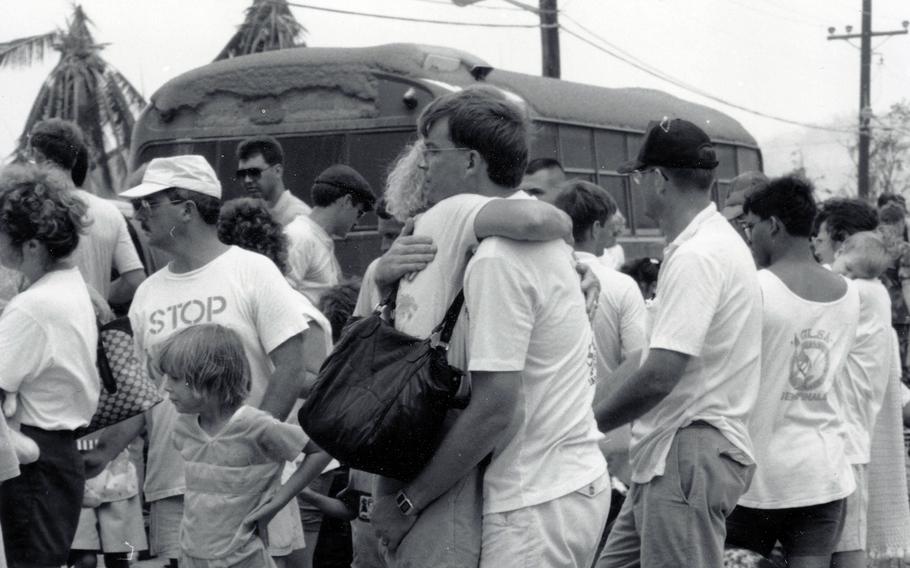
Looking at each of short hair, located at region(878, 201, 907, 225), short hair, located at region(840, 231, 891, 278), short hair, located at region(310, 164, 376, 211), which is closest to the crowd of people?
short hair, located at region(840, 231, 891, 278)

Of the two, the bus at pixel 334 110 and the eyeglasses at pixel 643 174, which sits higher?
the eyeglasses at pixel 643 174

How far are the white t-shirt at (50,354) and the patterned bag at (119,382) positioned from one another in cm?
12

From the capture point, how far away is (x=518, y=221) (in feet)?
10.6

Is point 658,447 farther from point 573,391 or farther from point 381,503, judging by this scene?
point 381,503

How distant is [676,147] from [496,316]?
5.06 feet

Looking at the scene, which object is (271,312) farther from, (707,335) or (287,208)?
(287,208)

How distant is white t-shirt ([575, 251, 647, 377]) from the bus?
4.83 m

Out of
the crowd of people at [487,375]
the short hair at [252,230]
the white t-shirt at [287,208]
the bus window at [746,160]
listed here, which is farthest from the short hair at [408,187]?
the bus window at [746,160]

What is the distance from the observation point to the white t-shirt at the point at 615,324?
5.80 metres

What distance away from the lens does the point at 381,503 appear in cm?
330

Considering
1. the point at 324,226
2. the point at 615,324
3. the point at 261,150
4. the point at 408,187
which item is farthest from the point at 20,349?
the point at 261,150

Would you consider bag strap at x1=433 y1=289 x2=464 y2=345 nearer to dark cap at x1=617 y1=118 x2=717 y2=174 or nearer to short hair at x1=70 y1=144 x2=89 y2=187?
dark cap at x1=617 y1=118 x2=717 y2=174

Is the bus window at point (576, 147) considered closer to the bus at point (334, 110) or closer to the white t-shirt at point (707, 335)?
the bus at point (334, 110)

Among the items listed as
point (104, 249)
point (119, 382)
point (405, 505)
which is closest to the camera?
point (405, 505)
